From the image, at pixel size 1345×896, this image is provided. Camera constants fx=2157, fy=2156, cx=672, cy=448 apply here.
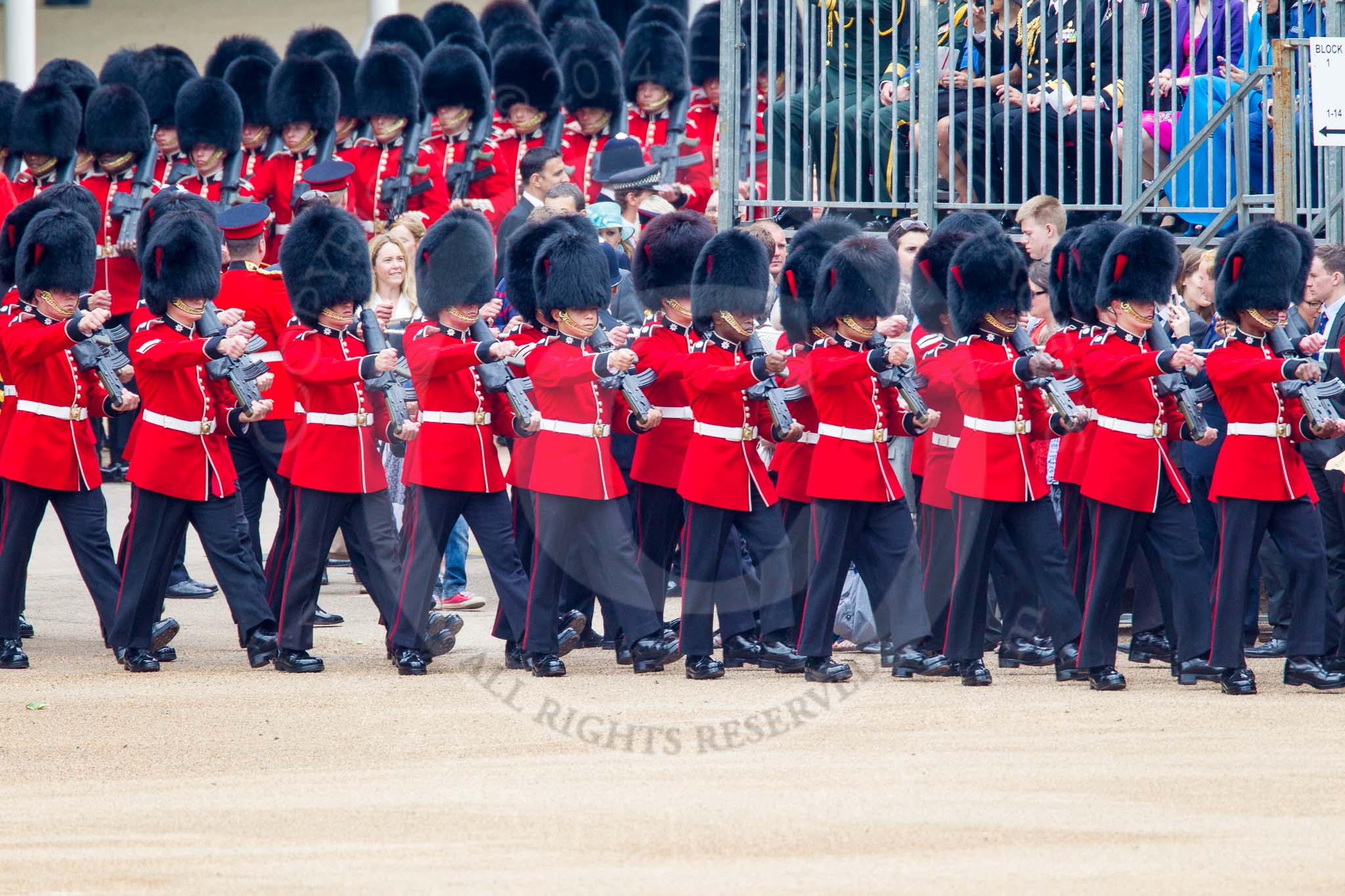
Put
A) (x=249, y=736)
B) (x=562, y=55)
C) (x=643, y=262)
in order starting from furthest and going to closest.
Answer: (x=562, y=55) < (x=643, y=262) < (x=249, y=736)

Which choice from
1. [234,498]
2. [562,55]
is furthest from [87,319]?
[562,55]

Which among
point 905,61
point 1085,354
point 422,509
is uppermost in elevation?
point 905,61

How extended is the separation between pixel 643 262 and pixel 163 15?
1080cm

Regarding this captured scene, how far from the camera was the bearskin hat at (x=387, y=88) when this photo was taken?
9.78 meters

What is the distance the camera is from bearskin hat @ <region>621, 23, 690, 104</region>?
1010 centimetres

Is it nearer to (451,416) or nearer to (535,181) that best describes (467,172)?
(535,181)

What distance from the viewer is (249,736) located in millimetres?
4855

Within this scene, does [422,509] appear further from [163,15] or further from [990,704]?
[163,15]

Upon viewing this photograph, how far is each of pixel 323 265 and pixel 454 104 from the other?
4.16 m

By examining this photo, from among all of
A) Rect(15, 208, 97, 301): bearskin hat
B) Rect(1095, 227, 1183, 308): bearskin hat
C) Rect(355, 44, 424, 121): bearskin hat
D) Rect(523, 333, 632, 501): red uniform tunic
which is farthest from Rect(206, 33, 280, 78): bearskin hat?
Rect(1095, 227, 1183, 308): bearskin hat

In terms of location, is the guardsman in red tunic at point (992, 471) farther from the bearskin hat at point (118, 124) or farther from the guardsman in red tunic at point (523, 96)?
the bearskin hat at point (118, 124)

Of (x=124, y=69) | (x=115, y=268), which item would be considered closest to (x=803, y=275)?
(x=115, y=268)

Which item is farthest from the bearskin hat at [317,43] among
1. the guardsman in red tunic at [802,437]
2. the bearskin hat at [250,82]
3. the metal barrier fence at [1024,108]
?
the guardsman in red tunic at [802,437]

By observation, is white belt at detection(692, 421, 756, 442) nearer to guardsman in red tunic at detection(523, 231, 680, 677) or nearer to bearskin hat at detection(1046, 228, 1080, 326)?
guardsman in red tunic at detection(523, 231, 680, 677)
